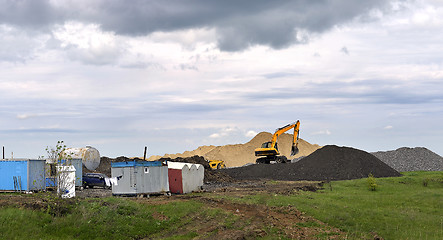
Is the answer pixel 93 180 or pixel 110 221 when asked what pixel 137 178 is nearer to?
pixel 110 221

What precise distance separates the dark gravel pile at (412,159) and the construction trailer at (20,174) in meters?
64.4

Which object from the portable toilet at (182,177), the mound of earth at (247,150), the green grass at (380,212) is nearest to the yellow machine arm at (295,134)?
the green grass at (380,212)

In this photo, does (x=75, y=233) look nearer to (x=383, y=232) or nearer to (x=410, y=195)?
(x=383, y=232)

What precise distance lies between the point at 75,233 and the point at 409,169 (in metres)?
70.8

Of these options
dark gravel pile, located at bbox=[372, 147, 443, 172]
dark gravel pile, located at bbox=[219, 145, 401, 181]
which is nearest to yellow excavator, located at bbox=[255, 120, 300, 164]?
dark gravel pile, located at bbox=[219, 145, 401, 181]

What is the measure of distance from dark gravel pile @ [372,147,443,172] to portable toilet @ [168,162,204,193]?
2062 inches

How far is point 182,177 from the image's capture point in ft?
127

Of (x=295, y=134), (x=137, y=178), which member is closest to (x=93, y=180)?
(x=137, y=178)

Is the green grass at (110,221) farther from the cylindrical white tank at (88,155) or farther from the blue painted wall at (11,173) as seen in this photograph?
the cylindrical white tank at (88,155)

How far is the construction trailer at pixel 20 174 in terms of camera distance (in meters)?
38.6

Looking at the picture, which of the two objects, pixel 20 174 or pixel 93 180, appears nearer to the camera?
pixel 20 174

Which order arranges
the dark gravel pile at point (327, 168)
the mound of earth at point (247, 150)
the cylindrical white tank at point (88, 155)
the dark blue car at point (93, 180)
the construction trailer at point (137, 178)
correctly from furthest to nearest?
the mound of earth at point (247, 150) → the dark gravel pile at point (327, 168) → the cylindrical white tank at point (88, 155) → the dark blue car at point (93, 180) → the construction trailer at point (137, 178)

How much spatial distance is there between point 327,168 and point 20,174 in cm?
4455

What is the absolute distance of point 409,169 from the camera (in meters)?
78.8
